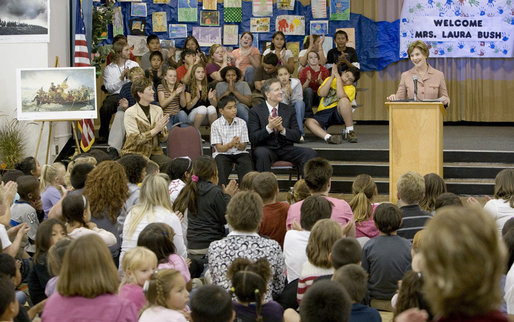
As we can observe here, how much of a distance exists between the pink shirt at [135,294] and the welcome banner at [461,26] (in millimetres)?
8700

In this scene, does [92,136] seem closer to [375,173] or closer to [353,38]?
[375,173]

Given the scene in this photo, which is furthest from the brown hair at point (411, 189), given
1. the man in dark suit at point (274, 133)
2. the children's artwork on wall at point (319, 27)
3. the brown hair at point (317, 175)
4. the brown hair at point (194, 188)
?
the children's artwork on wall at point (319, 27)

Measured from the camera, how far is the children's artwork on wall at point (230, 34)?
38.3 ft

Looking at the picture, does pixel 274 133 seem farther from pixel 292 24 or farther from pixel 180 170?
pixel 292 24

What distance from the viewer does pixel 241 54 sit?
10.1 metres

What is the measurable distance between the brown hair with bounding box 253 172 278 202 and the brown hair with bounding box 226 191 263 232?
906 mm

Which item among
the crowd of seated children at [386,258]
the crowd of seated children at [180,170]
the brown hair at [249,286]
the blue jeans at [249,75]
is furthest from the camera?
the blue jeans at [249,75]

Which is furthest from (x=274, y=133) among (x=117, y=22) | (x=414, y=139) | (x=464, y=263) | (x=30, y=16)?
(x=464, y=263)

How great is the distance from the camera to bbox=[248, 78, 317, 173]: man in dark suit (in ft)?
25.1

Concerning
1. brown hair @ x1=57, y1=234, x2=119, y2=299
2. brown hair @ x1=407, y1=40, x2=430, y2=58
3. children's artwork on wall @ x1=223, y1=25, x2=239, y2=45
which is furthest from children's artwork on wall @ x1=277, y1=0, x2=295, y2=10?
brown hair @ x1=57, y1=234, x2=119, y2=299

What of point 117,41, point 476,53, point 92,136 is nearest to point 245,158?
point 92,136

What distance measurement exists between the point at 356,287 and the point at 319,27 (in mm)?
8786

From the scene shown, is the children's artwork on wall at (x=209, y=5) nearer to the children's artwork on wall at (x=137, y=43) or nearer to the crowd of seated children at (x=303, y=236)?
the children's artwork on wall at (x=137, y=43)

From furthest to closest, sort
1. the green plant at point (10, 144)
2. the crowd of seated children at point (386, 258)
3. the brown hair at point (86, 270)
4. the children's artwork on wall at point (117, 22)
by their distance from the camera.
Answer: the children's artwork on wall at point (117, 22), the green plant at point (10, 144), the crowd of seated children at point (386, 258), the brown hair at point (86, 270)
